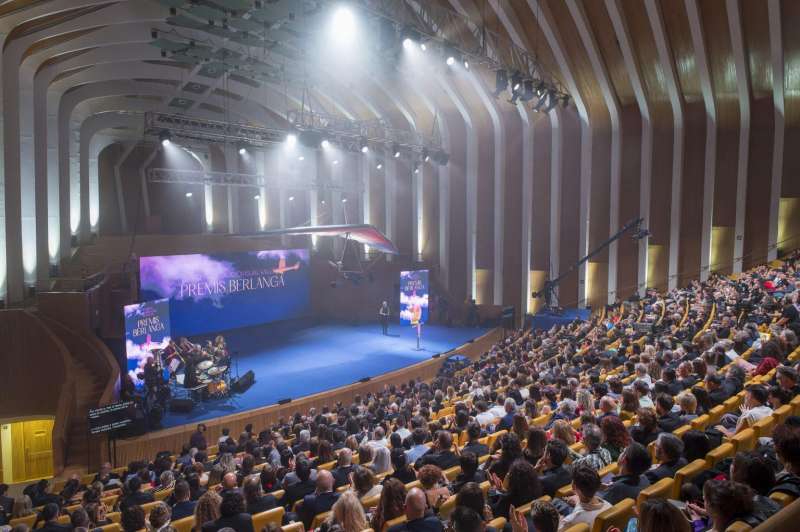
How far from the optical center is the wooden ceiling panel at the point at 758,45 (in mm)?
14320

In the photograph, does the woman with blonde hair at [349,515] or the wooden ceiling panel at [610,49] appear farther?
the wooden ceiling panel at [610,49]

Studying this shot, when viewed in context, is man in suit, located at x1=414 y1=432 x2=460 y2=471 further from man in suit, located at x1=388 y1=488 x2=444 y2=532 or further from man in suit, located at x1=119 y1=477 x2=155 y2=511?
man in suit, located at x1=119 y1=477 x2=155 y2=511

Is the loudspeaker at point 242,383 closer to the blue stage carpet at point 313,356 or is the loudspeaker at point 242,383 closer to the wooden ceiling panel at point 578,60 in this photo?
the blue stage carpet at point 313,356

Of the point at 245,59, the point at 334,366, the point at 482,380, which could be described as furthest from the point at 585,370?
the point at 245,59

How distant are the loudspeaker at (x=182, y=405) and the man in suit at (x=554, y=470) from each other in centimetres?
997

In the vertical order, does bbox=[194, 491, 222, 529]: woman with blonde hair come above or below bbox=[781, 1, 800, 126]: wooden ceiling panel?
below

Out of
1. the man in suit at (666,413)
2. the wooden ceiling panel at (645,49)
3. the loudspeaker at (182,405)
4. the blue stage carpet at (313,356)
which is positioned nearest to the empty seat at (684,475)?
the man in suit at (666,413)

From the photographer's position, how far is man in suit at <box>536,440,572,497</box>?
147 inches

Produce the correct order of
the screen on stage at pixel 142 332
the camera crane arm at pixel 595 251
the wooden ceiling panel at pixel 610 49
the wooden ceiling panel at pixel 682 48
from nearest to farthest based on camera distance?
the screen on stage at pixel 142 332
the wooden ceiling panel at pixel 682 48
the wooden ceiling panel at pixel 610 49
the camera crane arm at pixel 595 251

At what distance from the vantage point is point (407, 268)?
2284cm

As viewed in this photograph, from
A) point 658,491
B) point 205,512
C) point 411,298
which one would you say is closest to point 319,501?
point 205,512

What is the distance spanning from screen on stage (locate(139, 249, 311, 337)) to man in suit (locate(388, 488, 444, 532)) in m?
15.0

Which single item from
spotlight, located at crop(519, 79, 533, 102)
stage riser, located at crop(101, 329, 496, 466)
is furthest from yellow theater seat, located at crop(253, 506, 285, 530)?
spotlight, located at crop(519, 79, 533, 102)

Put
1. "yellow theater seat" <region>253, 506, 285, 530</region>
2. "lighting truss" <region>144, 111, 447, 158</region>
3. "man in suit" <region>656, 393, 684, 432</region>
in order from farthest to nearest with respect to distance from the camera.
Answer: "lighting truss" <region>144, 111, 447, 158</region> → "man in suit" <region>656, 393, 684, 432</region> → "yellow theater seat" <region>253, 506, 285, 530</region>
